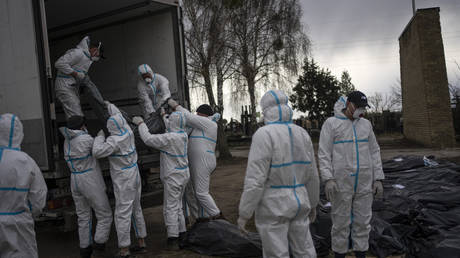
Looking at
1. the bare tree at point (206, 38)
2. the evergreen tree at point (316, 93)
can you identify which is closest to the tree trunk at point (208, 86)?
the bare tree at point (206, 38)

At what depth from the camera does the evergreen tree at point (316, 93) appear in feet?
95.0

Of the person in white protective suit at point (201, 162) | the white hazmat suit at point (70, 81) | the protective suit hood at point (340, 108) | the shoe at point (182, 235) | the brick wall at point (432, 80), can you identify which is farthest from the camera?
the brick wall at point (432, 80)

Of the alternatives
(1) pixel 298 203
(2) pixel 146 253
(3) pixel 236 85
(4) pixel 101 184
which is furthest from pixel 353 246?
(3) pixel 236 85

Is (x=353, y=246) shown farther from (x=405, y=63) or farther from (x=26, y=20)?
(x=405, y=63)

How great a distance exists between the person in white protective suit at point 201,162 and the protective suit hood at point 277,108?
2.56 m

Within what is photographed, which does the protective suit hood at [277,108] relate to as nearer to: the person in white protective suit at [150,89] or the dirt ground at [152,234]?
the dirt ground at [152,234]

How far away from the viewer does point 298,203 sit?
296 cm

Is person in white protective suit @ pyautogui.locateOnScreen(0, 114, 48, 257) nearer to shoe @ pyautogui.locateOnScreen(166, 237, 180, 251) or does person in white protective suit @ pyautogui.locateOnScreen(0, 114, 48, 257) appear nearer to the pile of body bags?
shoe @ pyautogui.locateOnScreen(166, 237, 180, 251)

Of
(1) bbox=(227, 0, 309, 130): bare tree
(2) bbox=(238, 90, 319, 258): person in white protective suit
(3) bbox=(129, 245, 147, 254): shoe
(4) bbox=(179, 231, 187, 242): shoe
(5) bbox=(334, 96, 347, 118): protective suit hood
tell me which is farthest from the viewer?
(1) bbox=(227, 0, 309, 130): bare tree

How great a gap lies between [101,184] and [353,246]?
10.0ft

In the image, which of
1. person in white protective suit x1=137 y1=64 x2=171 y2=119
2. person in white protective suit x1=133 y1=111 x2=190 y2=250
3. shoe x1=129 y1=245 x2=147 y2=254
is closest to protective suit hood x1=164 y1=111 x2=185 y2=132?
person in white protective suit x1=133 y1=111 x2=190 y2=250

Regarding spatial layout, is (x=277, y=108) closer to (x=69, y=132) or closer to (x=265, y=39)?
(x=69, y=132)

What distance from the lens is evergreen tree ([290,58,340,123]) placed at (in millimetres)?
28969

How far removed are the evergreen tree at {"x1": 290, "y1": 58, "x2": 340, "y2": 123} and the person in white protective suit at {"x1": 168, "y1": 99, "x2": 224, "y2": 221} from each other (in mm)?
23867
